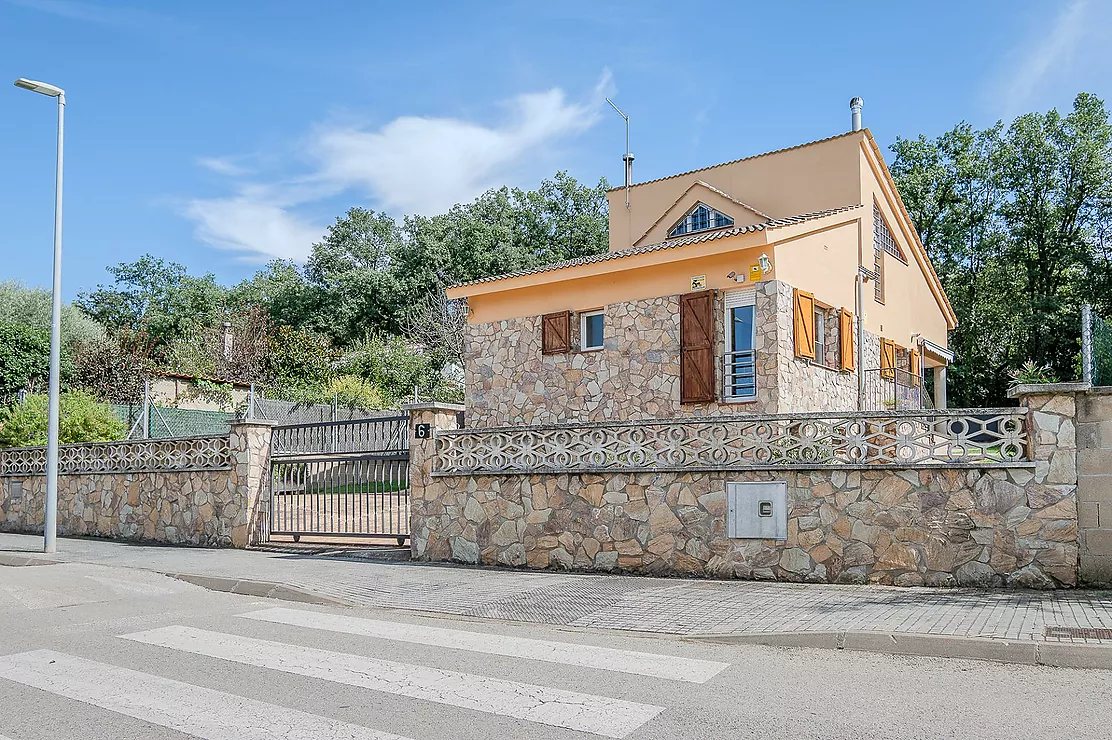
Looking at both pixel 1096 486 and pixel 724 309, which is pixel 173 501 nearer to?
pixel 724 309

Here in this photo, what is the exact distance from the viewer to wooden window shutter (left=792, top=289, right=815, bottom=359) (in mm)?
16969

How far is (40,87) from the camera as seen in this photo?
1352 centimetres

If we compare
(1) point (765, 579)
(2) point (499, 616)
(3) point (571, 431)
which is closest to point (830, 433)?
(1) point (765, 579)

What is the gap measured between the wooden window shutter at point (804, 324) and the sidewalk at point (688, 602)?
7.95m

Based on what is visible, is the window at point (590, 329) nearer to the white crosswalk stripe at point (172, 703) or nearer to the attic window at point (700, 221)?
the attic window at point (700, 221)

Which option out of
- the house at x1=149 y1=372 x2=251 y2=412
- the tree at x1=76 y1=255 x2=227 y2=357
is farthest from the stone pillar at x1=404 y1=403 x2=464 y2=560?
the tree at x1=76 y1=255 x2=227 y2=357

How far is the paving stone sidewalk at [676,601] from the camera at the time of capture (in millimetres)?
7234

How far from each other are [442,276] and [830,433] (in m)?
30.6

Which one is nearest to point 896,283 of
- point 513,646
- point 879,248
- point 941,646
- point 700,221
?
point 879,248

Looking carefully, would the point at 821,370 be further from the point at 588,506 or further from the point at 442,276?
the point at 442,276

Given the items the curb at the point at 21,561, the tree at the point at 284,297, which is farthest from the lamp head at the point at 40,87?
the tree at the point at 284,297

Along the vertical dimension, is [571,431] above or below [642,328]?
below

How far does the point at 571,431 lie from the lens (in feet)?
37.6

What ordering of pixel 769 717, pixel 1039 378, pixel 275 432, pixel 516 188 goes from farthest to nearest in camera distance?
pixel 516 188 < pixel 1039 378 < pixel 275 432 < pixel 769 717
